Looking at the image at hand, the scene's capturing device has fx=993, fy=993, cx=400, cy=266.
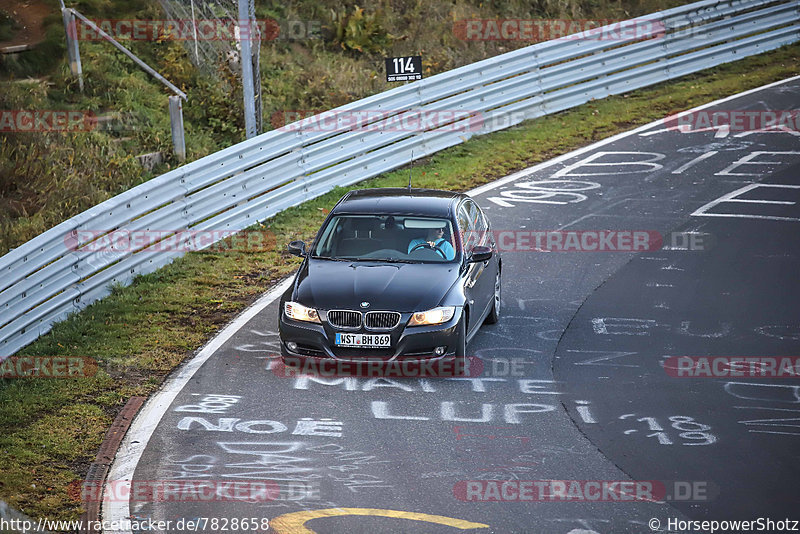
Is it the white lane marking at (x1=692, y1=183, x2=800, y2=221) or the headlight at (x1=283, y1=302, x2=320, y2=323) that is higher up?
the white lane marking at (x1=692, y1=183, x2=800, y2=221)

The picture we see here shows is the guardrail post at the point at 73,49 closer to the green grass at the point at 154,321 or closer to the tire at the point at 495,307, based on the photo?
the green grass at the point at 154,321

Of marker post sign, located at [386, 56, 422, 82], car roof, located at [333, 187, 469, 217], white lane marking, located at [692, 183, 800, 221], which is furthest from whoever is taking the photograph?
marker post sign, located at [386, 56, 422, 82]

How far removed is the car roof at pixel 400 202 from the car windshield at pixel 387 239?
0.09 m

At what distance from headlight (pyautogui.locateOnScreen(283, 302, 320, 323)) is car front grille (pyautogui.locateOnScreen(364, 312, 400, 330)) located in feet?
1.70

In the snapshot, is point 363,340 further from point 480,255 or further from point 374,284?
point 480,255

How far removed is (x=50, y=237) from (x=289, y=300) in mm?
3141

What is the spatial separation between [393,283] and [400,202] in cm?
153

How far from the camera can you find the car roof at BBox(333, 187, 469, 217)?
1112cm

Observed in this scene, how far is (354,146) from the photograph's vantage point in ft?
56.0

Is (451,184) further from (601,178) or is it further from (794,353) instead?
(794,353)

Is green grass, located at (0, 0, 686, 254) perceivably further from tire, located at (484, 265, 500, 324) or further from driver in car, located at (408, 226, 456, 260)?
tire, located at (484, 265, 500, 324)

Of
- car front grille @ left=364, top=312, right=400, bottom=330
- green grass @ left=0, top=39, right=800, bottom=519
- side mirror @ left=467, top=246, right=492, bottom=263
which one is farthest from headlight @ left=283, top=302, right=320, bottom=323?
side mirror @ left=467, top=246, right=492, bottom=263

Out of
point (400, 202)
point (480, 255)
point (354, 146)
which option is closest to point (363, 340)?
point (480, 255)

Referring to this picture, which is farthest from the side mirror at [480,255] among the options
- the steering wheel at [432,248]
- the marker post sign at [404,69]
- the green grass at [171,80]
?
the marker post sign at [404,69]
